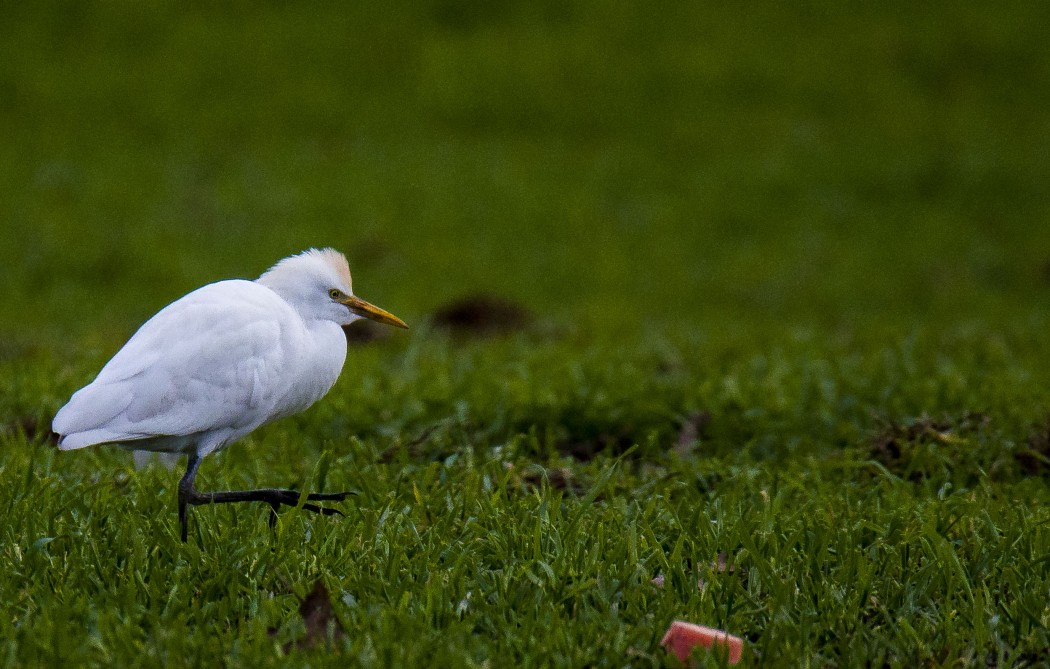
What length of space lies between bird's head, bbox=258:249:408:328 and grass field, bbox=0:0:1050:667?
478mm

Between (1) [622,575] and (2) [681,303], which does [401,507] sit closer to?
(1) [622,575]

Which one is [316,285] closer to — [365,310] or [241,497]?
[365,310]

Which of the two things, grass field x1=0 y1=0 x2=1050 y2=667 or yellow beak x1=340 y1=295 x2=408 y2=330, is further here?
yellow beak x1=340 y1=295 x2=408 y2=330

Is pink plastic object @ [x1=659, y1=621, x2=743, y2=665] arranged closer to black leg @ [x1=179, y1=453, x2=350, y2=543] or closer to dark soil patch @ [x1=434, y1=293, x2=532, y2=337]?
black leg @ [x1=179, y1=453, x2=350, y2=543]

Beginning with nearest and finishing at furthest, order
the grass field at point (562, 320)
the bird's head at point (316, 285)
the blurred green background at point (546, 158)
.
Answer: the grass field at point (562, 320), the bird's head at point (316, 285), the blurred green background at point (546, 158)

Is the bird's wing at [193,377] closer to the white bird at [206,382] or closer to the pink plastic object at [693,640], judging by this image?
the white bird at [206,382]

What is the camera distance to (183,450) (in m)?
3.43

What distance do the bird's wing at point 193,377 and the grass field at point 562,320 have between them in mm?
273

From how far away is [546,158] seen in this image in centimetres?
1273

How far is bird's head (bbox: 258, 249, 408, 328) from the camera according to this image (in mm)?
3580

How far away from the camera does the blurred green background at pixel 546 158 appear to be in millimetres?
9664

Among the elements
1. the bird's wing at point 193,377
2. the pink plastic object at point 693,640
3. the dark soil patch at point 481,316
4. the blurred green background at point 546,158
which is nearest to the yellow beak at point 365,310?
the bird's wing at point 193,377

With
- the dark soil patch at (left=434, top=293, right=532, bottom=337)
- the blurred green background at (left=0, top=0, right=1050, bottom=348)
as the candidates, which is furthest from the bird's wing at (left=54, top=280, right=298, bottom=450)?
the dark soil patch at (left=434, top=293, right=532, bottom=337)

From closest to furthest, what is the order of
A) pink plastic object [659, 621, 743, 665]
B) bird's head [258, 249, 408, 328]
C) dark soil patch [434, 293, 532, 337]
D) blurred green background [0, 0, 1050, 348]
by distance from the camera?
pink plastic object [659, 621, 743, 665]
bird's head [258, 249, 408, 328]
dark soil patch [434, 293, 532, 337]
blurred green background [0, 0, 1050, 348]
